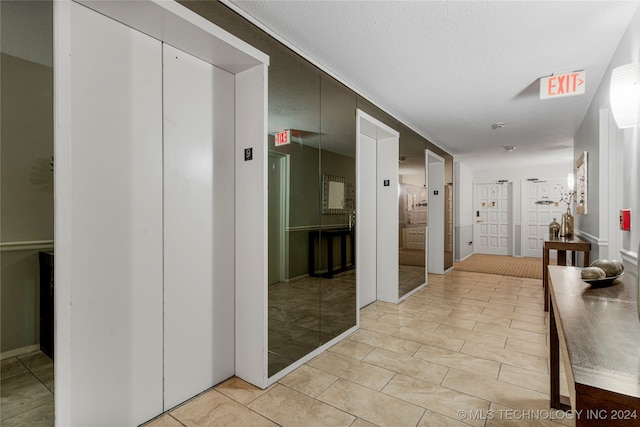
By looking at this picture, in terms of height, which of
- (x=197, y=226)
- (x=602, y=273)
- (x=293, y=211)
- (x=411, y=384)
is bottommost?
(x=411, y=384)

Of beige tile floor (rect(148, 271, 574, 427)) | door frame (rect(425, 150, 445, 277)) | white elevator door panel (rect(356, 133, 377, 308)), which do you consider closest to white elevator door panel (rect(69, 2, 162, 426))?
beige tile floor (rect(148, 271, 574, 427))

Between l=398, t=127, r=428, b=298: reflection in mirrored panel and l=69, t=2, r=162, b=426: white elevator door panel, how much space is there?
3271mm

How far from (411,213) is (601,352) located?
389 cm

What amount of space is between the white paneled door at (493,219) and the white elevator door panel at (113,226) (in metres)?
9.52

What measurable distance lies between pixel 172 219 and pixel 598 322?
2.11m

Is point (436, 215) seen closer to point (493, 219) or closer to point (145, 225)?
point (493, 219)

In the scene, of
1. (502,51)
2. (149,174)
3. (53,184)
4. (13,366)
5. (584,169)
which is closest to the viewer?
(13,366)

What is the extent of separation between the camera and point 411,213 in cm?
463

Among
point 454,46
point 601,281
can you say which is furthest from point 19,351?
point 454,46

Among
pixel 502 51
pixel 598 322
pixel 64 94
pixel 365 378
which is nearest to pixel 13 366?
pixel 64 94

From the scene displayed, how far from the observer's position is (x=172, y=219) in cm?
195

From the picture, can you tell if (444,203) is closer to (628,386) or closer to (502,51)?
(502,51)

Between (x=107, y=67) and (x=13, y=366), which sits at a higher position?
(x=107, y=67)

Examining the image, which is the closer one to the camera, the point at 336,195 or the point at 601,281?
the point at 601,281
